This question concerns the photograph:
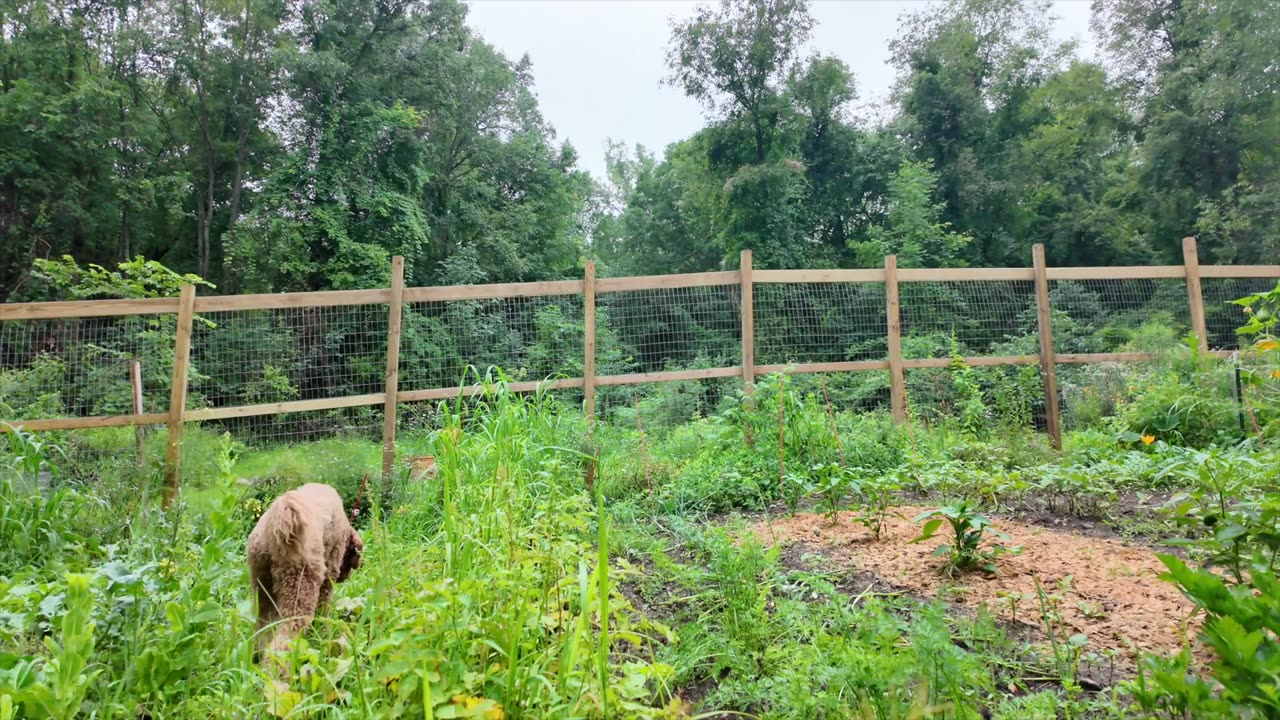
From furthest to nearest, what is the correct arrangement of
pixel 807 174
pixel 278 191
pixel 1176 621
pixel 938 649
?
pixel 807 174, pixel 278 191, pixel 1176 621, pixel 938 649

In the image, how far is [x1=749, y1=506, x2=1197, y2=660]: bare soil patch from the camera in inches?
76.7

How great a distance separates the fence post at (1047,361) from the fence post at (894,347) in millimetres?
1446

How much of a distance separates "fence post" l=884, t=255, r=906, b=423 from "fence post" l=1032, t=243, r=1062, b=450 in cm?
145

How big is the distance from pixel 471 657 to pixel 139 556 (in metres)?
1.78

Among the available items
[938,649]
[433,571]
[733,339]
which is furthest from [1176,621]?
[733,339]

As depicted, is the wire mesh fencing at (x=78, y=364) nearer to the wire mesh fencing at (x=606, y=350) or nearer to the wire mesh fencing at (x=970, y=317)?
the wire mesh fencing at (x=606, y=350)

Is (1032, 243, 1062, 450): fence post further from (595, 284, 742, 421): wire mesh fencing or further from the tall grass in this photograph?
the tall grass

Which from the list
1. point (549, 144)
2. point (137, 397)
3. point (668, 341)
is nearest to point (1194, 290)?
point (668, 341)

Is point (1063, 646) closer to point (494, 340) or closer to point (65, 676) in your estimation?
point (65, 676)

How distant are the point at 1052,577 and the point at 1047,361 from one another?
4750 millimetres

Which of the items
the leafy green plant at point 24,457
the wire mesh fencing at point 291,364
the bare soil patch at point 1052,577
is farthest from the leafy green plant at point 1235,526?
the wire mesh fencing at point 291,364

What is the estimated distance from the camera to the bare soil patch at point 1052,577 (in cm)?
195

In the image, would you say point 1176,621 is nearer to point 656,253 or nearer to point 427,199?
point 427,199

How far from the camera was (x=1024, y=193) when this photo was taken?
18.3 m
